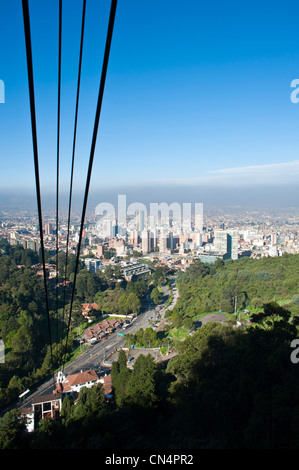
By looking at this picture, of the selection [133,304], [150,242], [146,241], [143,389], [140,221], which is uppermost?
[140,221]

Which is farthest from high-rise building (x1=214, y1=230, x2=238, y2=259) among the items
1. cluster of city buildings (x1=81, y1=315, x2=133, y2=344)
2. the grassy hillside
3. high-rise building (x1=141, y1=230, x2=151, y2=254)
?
cluster of city buildings (x1=81, y1=315, x2=133, y2=344)

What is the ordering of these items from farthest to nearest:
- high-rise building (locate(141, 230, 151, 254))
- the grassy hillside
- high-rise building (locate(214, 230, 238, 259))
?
high-rise building (locate(141, 230, 151, 254))
high-rise building (locate(214, 230, 238, 259))
the grassy hillside

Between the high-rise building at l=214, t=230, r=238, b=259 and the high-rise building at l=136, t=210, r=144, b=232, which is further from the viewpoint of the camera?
the high-rise building at l=136, t=210, r=144, b=232

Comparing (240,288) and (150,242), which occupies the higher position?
(150,242)

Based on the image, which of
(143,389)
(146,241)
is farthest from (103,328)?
(146,241)

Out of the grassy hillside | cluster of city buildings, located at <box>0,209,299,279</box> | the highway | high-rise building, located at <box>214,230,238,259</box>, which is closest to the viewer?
the highway

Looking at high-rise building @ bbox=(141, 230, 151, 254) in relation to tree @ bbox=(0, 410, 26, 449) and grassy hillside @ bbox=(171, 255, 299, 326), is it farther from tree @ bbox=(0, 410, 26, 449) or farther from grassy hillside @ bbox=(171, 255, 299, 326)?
tree @ bbox=(0, 410, 26, 449)

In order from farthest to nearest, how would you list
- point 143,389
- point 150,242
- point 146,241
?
point 150,242 → point 146,241 → point 143,389

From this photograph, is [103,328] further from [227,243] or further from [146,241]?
[146,241]

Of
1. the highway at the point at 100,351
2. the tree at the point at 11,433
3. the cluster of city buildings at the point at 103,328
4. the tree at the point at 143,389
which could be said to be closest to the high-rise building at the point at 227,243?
the highway at the point at 100,351

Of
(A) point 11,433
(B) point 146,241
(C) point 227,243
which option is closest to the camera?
(A) point 11,433
